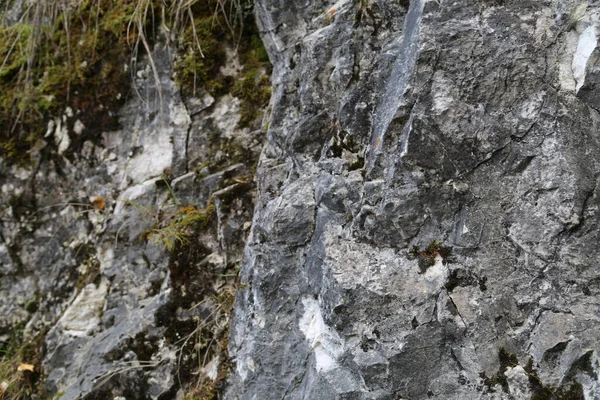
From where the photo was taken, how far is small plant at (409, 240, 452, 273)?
201cm

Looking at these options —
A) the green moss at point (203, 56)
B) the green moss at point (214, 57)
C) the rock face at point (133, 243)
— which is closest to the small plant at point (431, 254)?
the rock face at point (133, 243)

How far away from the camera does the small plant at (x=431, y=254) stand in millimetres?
2010

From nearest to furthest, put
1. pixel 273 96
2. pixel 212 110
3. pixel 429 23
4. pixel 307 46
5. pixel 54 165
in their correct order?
pixel 429 23 < pixel 307 46 < pixel 273 96 < pixel 212 110 < pixel 54 165

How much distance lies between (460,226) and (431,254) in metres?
0.15

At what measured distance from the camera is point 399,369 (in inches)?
76.2

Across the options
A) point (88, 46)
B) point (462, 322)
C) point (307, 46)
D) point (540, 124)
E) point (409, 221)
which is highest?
point (88, 46)

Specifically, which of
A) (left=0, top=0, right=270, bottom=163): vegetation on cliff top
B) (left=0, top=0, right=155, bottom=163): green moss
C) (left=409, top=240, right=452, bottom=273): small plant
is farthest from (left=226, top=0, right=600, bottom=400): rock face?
(left=0, top=0, right=155, bottom=163): green moss

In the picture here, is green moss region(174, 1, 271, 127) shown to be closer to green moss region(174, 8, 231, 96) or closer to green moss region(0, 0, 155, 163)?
green moss region(174, 8, 231, 96)

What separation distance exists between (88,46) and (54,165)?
82 cm

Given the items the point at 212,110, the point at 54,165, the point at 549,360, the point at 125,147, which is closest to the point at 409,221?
the point at 549,360

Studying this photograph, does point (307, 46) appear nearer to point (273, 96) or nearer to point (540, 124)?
point (273, 96)

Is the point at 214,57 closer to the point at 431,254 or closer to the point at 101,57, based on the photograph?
the point at 101,57

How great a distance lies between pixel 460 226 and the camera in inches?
78.8

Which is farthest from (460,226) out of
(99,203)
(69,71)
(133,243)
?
(69,71)
